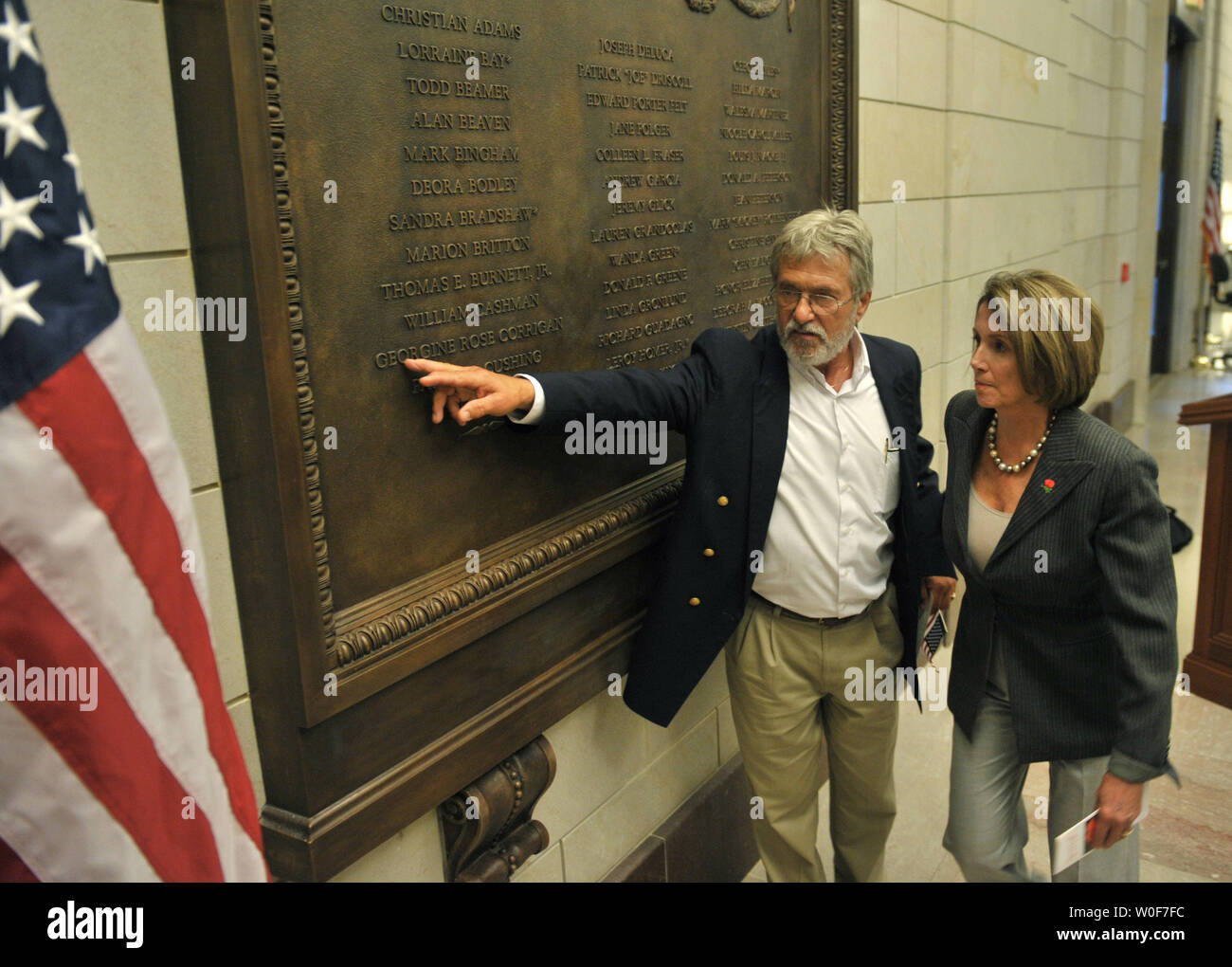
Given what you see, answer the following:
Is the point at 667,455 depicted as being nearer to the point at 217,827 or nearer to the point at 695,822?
the point at 695,822

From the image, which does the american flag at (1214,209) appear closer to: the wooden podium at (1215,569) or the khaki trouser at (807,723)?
the wooden podium at (1215,569)

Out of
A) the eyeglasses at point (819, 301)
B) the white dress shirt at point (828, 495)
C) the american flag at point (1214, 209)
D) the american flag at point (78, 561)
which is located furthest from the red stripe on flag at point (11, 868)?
the american flag at point (1214, 209)

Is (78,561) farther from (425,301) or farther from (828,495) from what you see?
(828,495)

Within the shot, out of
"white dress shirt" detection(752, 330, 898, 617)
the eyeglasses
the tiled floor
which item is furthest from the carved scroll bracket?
the tiled floor

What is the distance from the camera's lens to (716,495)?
278cm

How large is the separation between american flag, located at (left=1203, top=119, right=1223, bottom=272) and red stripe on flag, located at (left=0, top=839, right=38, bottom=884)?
16.5 meters

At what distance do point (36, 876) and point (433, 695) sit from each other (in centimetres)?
103

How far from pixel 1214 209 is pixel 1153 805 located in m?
13.3

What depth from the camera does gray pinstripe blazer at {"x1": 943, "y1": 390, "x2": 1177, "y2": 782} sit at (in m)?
2.32

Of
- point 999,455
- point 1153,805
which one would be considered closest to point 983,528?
point 999,455

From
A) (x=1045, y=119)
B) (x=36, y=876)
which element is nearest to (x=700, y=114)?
(x=36, y=876)

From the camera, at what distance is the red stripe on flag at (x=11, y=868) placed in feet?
3.93

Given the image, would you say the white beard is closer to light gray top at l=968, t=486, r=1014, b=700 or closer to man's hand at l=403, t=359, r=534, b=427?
light gray top at l=968, t=486, r=1014, b=700

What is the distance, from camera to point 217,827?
142 centimetres
